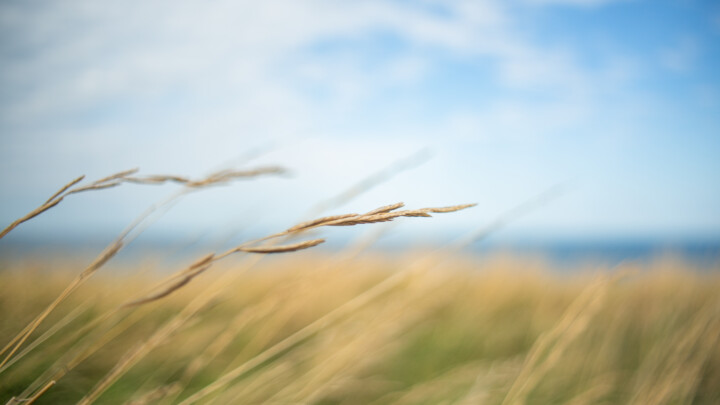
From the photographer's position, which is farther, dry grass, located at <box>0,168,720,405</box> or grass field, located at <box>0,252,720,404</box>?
grass field, located at <box>0,252,720,404</box>

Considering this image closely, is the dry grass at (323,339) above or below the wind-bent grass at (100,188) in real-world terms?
below

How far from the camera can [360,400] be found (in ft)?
4.22

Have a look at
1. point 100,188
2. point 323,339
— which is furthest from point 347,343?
point 100,188

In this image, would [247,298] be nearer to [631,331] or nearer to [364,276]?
[364,276]

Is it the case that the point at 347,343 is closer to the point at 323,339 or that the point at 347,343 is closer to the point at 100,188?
the point at 323,339

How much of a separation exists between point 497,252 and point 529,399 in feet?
12.8

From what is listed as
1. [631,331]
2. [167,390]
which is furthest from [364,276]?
[167,390]

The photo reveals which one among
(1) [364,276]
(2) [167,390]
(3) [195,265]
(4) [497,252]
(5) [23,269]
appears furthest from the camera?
(4) [497,252]

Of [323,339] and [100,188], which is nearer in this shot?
[100,188]

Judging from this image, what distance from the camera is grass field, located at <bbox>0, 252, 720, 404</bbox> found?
92 cm

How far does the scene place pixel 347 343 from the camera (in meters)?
1.15

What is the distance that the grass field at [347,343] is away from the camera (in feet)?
3.01

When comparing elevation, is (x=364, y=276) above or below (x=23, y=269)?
below

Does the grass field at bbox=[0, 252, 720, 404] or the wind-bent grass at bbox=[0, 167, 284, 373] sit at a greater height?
the wind-bent grass at bbox=[0, 167, 284, 373]
